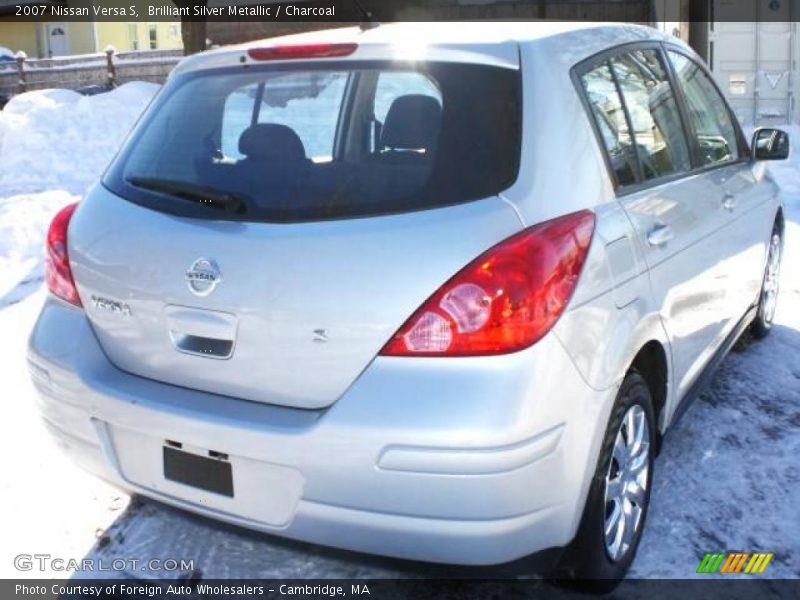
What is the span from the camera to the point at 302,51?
2.80m

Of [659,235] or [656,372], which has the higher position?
[659,235]

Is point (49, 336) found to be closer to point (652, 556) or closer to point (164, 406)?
point (164, 406)

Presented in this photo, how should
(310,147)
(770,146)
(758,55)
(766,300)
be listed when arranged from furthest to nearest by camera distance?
1. (758,55)
2. (766,300)
3. (770,146)
4. (310,147)

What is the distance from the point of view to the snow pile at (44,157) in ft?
24.9

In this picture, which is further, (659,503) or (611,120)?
(659,503)

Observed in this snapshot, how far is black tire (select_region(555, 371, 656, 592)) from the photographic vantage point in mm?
2633

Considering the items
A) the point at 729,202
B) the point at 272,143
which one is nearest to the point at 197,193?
the point at 272,143

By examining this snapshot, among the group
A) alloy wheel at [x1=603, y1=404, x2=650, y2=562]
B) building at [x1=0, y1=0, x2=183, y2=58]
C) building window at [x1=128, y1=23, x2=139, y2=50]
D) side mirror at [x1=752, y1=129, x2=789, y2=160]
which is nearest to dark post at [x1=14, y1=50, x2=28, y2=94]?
building at [x1=0, y1=0, x2=183, y2=58]

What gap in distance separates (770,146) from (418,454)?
307cm

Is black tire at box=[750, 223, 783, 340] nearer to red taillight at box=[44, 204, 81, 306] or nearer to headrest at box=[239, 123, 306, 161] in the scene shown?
headrest at box=[239, 123, 306, 161]

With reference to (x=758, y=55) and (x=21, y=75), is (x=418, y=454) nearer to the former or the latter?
(x=758, y=55)

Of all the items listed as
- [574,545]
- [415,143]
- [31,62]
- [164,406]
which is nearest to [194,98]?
[415,143]

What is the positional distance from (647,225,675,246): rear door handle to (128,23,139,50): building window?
40.5 m

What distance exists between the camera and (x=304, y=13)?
21.2 meters
